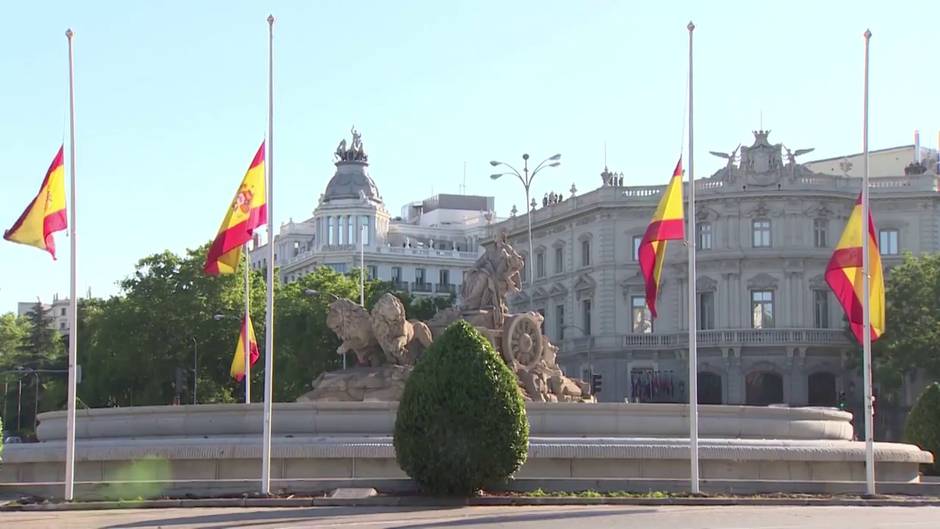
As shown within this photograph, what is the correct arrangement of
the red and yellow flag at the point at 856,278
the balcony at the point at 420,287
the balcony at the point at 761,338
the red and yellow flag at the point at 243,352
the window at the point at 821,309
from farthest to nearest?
the balcony at the point at 420,287 → the window at the point at 821,309 → the balcony at the point at 761,338 → the red and yellow flag at the point at 243,352 → the red and yellow flag at the point at 856,278

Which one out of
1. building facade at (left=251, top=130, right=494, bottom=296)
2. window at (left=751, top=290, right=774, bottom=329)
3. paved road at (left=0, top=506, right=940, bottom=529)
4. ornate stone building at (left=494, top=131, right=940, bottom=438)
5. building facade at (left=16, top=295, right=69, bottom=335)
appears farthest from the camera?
building facade at (left=16, top=295, right=69, bottom=335)

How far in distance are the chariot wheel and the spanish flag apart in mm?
11422

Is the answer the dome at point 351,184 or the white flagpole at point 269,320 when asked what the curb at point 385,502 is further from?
the dome at point 351,184

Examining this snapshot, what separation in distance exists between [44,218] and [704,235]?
57717mm

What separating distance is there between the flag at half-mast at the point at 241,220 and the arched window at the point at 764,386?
53.0 m

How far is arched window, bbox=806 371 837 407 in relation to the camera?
78812mm

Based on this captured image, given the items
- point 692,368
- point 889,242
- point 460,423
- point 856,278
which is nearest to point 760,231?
point 889,242

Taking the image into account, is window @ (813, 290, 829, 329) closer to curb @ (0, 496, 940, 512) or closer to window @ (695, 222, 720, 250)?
window @ (695, 222, 720, 250)

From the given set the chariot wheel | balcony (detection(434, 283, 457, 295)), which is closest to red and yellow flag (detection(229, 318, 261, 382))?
the chariot wheel

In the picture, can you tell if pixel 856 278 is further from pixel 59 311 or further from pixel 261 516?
pixel 59 311

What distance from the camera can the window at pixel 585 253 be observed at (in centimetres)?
8538

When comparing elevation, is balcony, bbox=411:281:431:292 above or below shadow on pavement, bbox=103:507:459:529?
above

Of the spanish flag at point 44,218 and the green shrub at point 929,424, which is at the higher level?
the spanish flag at point 44,218

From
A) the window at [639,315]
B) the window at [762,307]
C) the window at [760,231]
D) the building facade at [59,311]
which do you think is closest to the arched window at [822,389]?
the window at [762,307]
